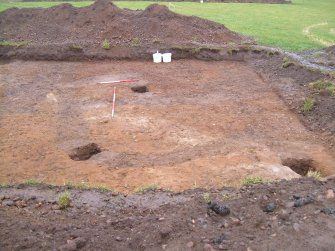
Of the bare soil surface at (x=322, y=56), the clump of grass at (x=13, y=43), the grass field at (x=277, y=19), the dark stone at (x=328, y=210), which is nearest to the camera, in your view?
the dark stone at (x=328, y=210)

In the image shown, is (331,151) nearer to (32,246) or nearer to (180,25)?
(32,246)

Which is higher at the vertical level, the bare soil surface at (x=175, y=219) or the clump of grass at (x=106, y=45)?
the clump of grass at (x=106, y=45)

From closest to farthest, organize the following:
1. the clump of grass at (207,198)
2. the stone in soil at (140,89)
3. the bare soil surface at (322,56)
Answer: the clump of grass at (207,198)
the stone in soil at (140,89)
the bare soil surface at (322,56)

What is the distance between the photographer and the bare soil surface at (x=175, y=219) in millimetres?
5535

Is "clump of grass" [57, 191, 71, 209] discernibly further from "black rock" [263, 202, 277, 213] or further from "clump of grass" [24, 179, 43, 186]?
"black rock" [263, 202, 277, 213]

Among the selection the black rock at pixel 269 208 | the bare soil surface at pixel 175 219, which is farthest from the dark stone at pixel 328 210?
the black rock at pixel 269 208

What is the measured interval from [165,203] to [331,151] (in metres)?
4.69

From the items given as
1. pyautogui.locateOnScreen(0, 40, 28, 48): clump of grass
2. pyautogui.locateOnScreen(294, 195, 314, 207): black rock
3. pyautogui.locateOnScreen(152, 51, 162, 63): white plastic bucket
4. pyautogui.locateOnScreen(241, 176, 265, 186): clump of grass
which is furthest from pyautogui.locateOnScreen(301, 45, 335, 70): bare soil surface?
pyautogui.locateOnScreen(0, 40, 28, 48): clump of grass

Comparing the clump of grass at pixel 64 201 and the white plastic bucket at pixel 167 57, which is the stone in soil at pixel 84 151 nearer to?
the clump of grass at pixel 64 201

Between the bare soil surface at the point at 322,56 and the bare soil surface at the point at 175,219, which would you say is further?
the bare soil surface at the point at 322,56

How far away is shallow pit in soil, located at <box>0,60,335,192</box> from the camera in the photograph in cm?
855

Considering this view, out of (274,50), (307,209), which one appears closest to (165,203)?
(307,209)

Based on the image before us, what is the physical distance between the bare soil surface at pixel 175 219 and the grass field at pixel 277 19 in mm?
12429

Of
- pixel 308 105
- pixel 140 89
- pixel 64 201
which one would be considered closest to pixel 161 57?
pixel 140 89
